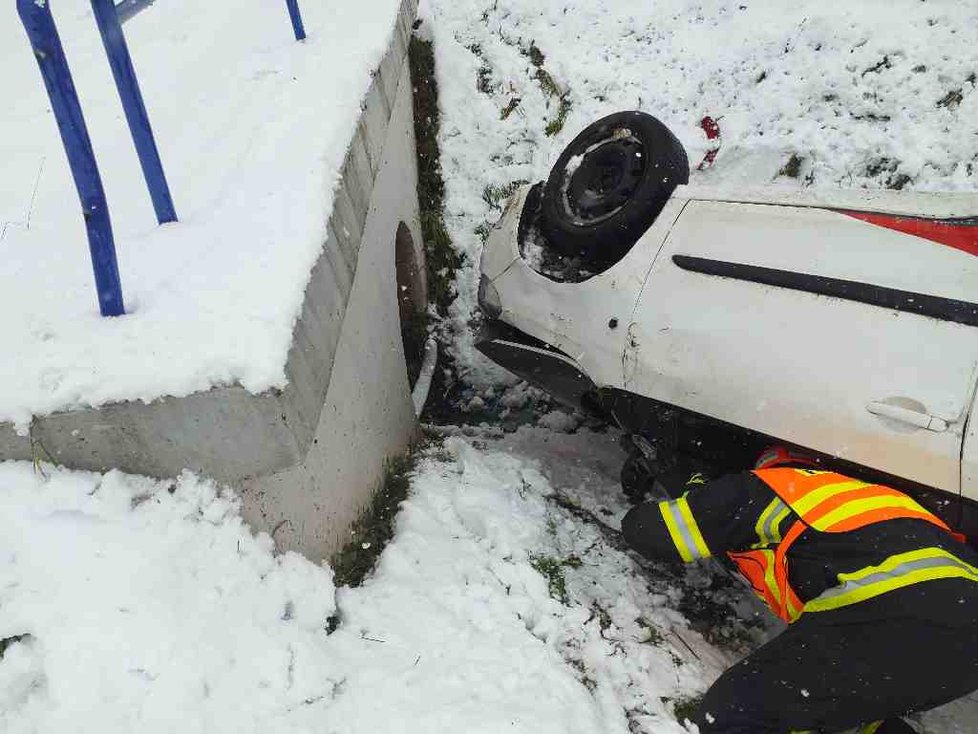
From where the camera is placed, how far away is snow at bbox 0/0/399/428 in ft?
5.70

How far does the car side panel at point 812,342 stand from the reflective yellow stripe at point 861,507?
18 cm

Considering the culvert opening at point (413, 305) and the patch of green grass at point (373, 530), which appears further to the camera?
the culvert opening at point (413, 305)

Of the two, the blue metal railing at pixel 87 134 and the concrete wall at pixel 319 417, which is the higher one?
the blue metal railing at pixel 87 134

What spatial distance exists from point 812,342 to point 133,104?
2440mm

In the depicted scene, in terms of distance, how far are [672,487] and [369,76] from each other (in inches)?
96.2

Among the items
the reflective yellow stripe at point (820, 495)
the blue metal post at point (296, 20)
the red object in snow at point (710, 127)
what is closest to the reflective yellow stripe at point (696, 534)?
the reflective yellow stripe at point (820, 495)

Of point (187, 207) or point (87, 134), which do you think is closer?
point (87, 134)

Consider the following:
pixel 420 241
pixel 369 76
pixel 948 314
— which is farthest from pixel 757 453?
pixel 420 241

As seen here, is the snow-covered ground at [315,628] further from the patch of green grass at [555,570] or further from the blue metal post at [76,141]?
the blue metal post at [76,141]

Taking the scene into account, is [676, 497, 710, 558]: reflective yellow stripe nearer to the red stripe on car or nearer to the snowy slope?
the red stripe on car

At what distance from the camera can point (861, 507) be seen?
1984mm

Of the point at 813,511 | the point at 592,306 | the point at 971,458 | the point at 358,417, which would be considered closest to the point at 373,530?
the point at 358,417

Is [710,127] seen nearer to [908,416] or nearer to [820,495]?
[908,416]

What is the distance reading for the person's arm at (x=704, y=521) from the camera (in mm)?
2207
